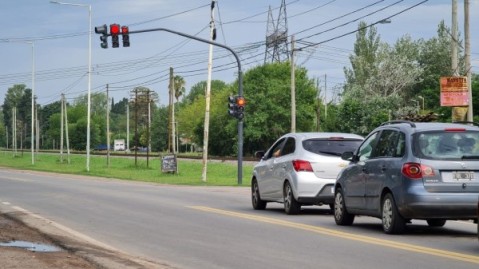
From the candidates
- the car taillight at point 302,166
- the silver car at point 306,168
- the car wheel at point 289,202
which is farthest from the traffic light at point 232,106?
the car taillight at point 302,166

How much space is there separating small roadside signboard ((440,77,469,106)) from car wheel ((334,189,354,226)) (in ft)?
24.7

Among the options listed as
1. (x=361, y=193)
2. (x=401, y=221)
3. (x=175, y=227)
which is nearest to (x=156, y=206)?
(x=175, y=227)

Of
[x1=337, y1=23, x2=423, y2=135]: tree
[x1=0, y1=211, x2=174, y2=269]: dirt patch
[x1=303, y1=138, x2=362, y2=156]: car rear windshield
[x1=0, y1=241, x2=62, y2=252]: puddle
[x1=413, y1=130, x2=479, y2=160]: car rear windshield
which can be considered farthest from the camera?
[x1=337, y1=23, x2=423, y2=135]: tree

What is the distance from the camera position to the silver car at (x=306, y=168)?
19203 millimetres

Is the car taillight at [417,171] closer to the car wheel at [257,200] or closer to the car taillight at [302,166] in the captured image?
the car taillight at [302,166]

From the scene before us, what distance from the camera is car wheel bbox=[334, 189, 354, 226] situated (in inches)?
661

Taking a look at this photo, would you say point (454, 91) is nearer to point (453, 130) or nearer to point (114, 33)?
point (453, 130)

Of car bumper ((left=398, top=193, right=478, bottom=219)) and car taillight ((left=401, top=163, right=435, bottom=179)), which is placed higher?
car taillight ((left=401, top=163, right=435, bottom=179))

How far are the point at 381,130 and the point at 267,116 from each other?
84.3 m

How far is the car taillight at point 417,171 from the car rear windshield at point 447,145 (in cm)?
18

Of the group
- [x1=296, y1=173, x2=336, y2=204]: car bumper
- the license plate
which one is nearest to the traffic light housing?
[x1=296, y1=173, x2=336, y2=204]: car bumper

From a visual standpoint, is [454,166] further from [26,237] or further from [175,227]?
[26,237]

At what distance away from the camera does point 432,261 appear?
1125cm

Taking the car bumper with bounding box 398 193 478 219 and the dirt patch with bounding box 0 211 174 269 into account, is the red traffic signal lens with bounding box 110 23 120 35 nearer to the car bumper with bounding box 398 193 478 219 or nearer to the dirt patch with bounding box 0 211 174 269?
the dirt patch with bounding box 0 211 174 269
